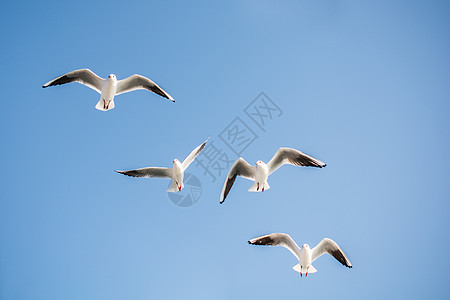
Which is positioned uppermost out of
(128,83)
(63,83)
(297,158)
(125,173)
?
(297,158)

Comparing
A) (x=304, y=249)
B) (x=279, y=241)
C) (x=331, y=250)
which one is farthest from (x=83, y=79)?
(x=331, y=250)

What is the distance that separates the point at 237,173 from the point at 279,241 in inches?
79.3

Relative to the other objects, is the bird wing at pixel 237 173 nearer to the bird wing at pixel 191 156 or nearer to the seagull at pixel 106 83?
the bird wing at pixel 191 156

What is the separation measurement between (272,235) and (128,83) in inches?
193

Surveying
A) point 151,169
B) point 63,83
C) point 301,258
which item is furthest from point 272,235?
point 63,83

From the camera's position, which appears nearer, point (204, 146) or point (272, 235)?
point (204, 146)

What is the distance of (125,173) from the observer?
8797 millimetres

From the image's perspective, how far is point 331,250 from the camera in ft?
30.2

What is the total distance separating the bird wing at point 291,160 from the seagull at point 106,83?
270 cm

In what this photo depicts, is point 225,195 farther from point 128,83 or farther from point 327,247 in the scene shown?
point 128,83

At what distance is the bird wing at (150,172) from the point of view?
8.84m

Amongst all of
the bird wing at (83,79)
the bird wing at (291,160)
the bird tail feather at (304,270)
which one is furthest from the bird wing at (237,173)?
the bird wing at (83,79)

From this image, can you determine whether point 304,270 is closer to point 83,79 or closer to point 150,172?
point 150,172

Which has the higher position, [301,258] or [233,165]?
[233,165]
